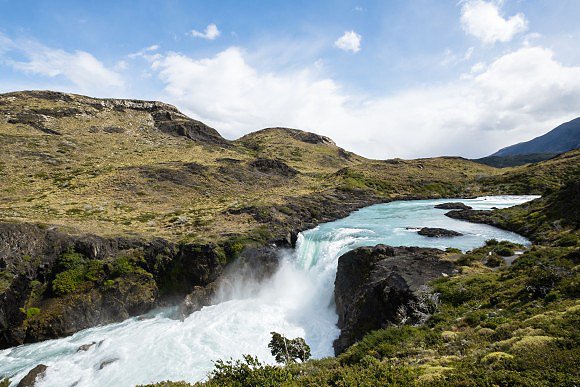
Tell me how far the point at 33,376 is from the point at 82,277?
475 inches

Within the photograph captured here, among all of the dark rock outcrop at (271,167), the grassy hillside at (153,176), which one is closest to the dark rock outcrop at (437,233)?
the grassy hillside at (153,176)

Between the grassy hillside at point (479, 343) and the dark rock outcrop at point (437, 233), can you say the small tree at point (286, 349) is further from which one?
the dark rock outcrop at point (437, 233)

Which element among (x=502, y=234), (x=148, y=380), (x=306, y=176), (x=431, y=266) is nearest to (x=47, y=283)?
(x=148, y=380)

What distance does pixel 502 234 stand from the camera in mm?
46156

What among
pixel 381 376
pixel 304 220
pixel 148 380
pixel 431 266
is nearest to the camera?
pixel 381 376

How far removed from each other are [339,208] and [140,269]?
47947mm

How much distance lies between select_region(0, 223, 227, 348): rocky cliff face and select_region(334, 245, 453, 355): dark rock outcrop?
667 inches

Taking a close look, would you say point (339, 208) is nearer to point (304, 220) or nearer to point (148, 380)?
point (304, 220)

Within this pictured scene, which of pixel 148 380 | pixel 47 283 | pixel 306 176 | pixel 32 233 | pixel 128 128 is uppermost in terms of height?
pixel 128 128

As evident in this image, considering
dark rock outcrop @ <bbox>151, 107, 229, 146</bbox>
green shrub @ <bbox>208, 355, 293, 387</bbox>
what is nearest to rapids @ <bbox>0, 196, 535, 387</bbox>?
green shrub @ <bbox>208, 355, 293, 387</bbox>

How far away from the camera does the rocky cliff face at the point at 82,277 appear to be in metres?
32.5

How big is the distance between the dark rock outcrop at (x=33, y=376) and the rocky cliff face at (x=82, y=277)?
6042 mm

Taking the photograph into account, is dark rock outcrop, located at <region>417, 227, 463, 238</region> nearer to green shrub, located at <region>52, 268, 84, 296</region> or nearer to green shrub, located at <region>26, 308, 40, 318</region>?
green shrub, located at <region>52, 268, 84, 296</region>

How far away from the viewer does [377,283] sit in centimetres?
2600
